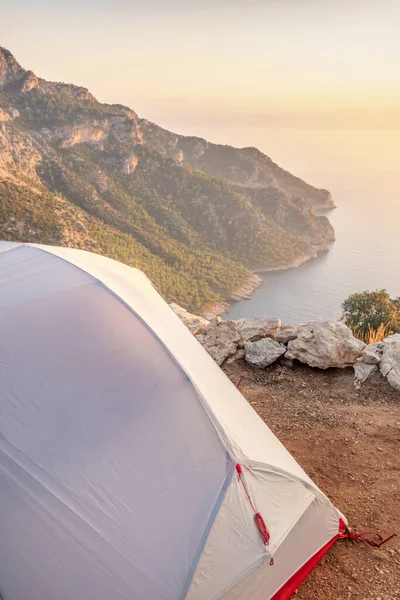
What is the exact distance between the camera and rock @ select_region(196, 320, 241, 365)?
323 inches

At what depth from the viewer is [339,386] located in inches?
292

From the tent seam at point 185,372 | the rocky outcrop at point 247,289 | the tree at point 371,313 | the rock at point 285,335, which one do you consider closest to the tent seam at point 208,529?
the tent seam at point 185,372

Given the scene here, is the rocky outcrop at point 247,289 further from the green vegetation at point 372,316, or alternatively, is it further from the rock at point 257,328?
the rock at point 257,328

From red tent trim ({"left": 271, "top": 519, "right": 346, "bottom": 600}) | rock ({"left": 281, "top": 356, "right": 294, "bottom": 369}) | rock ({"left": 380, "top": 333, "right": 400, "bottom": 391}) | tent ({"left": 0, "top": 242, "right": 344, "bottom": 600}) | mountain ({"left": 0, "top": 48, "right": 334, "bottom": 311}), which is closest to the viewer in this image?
tent ({"left": 0, "top": 242, "right": 344, "bottom": 600})

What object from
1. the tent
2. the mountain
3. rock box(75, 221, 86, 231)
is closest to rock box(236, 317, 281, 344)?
the tent

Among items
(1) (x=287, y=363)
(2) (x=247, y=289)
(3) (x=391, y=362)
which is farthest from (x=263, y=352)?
(2) (x=247, y=289)

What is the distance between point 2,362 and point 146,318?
1498 mm

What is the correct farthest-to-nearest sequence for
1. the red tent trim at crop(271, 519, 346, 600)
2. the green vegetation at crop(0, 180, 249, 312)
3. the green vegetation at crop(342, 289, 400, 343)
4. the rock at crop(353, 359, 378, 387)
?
1. the green vegetation at crop(0, 180, 249, 312)
2. the green vegetation at crop(342, 289, 400, 343)
3. the rock at crop(353, 359, 378, 387)
4. the red tent trim at crop(271, 519, 346, 600)

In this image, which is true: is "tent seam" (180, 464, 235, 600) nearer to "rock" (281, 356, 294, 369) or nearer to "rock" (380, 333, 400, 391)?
"rock" (281, 356, 294, 369)

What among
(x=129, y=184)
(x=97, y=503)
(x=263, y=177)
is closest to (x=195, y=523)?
(x=97, y=503)

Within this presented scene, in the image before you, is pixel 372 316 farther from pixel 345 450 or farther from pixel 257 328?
pixel 345 450

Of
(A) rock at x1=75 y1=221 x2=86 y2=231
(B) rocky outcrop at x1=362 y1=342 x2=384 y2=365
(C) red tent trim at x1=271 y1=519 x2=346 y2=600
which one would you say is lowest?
(C) red tent trim at x1=271 y1=519 x2=346 y2=600

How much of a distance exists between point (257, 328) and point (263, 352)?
2.38 feet

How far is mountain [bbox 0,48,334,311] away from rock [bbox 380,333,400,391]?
44766 mm
